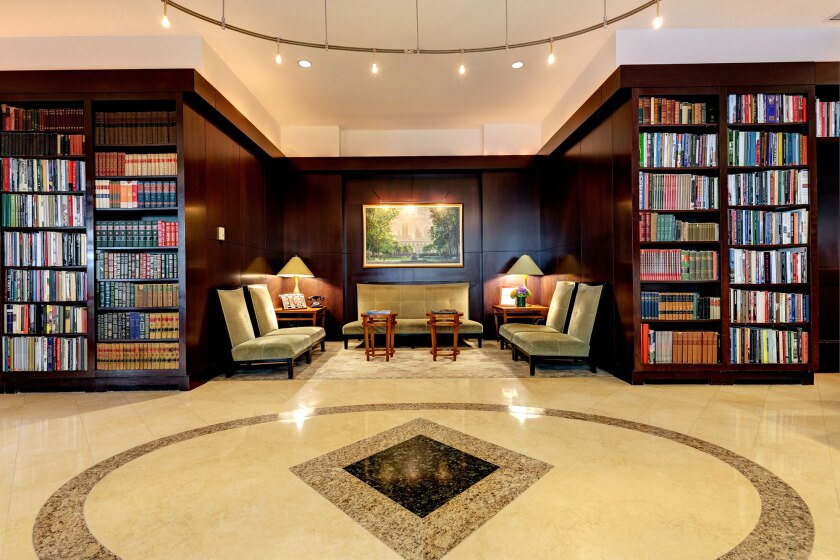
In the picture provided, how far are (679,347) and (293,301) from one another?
17.7 ft

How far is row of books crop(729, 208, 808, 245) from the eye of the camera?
404 centimetres

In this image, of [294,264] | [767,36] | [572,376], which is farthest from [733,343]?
[294,264]

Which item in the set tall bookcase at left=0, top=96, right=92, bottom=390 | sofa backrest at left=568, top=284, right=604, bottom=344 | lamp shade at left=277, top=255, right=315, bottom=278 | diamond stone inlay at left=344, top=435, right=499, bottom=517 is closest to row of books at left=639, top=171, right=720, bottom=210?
sofa backrest at left=568, top=284, right=604, bottom=344

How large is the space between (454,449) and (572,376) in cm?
245

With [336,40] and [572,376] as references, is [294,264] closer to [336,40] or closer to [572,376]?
[336,40]

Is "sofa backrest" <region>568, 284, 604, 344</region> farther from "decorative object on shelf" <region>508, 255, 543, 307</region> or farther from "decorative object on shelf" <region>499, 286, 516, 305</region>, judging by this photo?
"decorative object on shelf" <region>499, 286, 516, 305</region>

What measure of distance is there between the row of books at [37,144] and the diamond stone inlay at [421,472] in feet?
14.2

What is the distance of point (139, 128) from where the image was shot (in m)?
4.12

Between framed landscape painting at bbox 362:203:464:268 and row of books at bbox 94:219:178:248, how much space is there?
3515mm

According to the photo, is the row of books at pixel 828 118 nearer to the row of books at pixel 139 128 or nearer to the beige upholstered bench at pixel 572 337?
the beige upholstered bench at pixel 572 337

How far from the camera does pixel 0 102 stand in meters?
4.05

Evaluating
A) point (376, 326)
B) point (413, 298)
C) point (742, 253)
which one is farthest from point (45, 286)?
point (742, 253)

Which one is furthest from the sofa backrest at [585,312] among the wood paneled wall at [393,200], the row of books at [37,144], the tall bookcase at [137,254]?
the row of books at [37,144]

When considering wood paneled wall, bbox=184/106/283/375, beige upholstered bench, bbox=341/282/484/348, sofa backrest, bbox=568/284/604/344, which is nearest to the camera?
wood paneled wall, bbox=184/106/283/375
